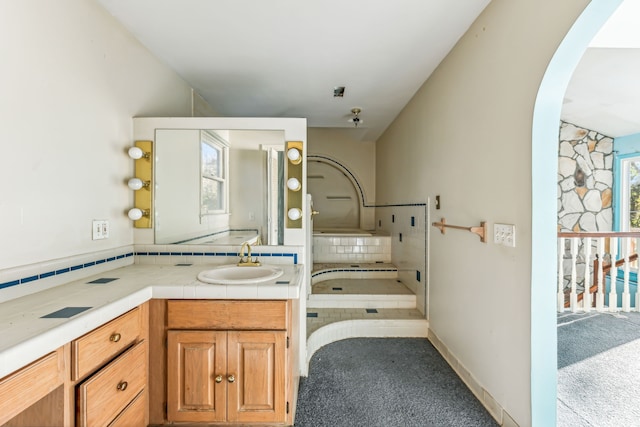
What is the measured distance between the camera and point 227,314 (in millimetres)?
1333

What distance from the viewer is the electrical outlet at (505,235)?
4.45 ft

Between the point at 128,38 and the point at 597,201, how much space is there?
17.0 ft

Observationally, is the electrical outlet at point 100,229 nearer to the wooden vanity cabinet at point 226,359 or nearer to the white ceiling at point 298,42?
the wooden vanity cabinet at point 226,359

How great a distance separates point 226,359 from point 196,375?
0.55 ft

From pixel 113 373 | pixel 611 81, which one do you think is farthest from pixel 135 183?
pixel 611 81

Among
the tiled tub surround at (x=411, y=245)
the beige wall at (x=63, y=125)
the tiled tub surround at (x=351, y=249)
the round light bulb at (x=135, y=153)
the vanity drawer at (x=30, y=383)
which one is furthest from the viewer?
the tiled tub surround at (x=351, y=249)

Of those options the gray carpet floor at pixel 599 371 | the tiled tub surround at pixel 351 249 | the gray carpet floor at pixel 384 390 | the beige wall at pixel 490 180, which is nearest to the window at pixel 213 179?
the gray carpet floor at pixel 384 390

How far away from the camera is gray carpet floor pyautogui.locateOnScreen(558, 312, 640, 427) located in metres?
1.48

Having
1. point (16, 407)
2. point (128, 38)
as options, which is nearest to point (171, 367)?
point (16, 407)

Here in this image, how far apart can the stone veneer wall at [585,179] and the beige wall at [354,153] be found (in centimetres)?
253

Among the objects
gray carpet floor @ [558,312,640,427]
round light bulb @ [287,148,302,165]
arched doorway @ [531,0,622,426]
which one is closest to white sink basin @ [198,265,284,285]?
round light bulb @ [287,148,302,165]

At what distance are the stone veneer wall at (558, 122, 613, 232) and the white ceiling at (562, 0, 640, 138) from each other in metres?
0.15

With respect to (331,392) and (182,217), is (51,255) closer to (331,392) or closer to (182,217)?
(182,217)

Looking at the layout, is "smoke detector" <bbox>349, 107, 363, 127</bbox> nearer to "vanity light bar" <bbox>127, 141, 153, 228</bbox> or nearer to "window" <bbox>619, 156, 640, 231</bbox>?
"vanity light bar" <bbox>127, 141, 153, 228</bbox>
